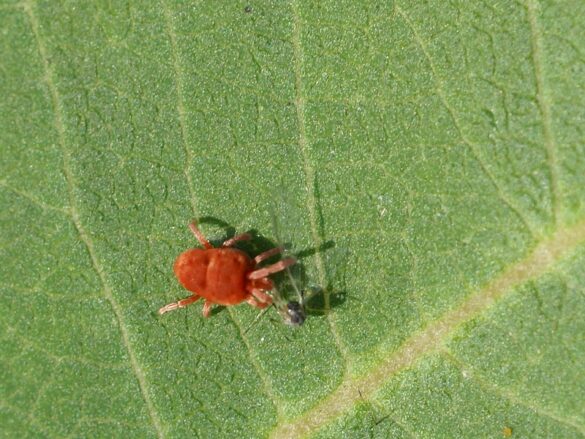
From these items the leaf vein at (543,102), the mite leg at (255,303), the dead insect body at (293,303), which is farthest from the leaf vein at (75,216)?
the leaf vein at (543,102)

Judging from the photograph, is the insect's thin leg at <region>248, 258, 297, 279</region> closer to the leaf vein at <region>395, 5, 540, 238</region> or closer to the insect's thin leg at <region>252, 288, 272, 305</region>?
the insect's thin leg at <region>252, 288, 272, 305</region>

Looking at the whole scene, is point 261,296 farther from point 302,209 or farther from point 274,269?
point 302,209

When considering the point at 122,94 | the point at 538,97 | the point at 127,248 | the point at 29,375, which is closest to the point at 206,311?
the point at 127,248

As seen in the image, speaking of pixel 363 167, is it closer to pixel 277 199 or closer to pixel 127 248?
pixel 277 199

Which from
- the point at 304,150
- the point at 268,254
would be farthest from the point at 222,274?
the point at 304,150

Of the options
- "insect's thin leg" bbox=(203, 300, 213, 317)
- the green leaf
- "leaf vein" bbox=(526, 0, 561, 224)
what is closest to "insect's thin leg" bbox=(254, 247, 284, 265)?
the green leaf
